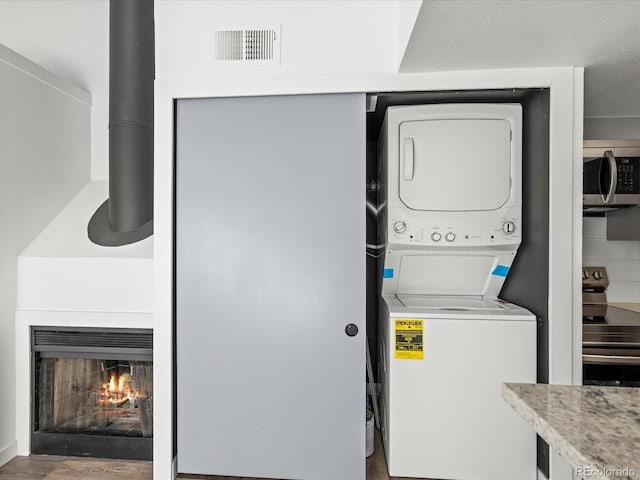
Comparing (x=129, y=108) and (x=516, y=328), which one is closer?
(x=516, y=328)

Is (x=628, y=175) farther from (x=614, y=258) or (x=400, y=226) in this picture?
(x=400, y=226)

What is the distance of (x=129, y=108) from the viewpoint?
2.37 m

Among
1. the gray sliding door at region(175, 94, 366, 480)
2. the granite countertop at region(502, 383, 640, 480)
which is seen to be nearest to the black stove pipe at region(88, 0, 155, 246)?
the gray sliding door at region(175, 94, 366, 480)

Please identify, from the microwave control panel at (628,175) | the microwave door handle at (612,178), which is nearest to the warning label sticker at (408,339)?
the microwave door handle at (612,178)

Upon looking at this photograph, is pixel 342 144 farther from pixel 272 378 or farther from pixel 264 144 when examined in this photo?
pixel 272 378

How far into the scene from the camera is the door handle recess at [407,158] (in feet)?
7.13

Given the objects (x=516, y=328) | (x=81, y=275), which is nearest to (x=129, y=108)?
(x=81, y=275)

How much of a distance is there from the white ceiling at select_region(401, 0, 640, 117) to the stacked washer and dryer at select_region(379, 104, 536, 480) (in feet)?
1.07

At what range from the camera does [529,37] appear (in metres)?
1.67

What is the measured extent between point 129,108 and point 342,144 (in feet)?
3.87

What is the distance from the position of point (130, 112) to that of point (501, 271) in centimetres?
211

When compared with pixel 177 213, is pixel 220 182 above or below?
above

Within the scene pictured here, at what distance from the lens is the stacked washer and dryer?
2.01 meters

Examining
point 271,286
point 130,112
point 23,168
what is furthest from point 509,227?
point 23,168
